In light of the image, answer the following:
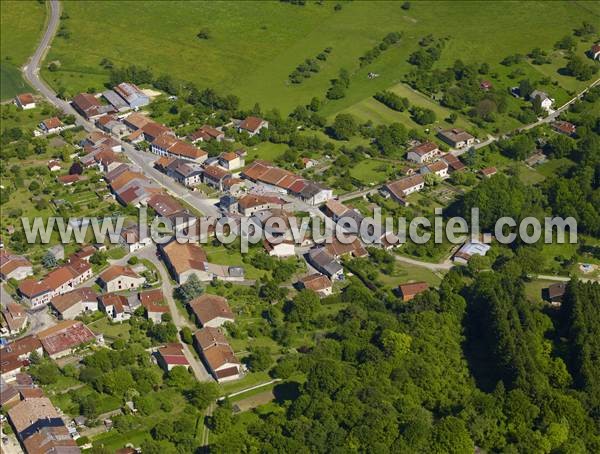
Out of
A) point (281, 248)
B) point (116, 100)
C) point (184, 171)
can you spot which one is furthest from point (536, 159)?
point (116, 100)

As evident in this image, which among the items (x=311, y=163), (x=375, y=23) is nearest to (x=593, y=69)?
(x=375, y=23)

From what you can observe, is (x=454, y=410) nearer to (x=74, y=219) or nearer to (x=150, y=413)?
(x=150, y=413)

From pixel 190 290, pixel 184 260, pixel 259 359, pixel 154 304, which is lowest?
A: pixel 259 359

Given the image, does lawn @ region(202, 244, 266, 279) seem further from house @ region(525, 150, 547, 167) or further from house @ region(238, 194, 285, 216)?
house @ region(525, 150, 547, 167)

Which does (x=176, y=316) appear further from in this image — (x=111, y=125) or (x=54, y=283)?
(x=111, y=125)

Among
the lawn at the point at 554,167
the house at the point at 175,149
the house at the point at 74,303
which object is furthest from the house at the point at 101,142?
the lawn at the point at 554,167

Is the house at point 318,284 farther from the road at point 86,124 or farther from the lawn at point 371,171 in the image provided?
the lawn at point 371,171
